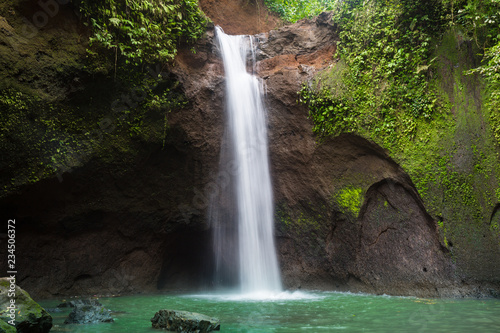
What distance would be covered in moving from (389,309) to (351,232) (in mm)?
2978

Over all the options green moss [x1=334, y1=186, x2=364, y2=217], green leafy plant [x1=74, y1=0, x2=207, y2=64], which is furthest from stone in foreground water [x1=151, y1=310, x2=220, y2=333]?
green leafy plant [x1=74, y1=0, x2=207, y2=64]

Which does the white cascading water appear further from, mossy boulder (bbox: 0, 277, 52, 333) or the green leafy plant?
mossy boulder (bbox: 0, 277, 52, 333)

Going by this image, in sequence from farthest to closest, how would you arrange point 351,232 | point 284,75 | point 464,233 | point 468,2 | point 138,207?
1. point 284,75
2. point 138,207
3. point 351,232
4. point 468,2
5. point 464,233

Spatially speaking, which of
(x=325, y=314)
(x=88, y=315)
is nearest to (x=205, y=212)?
(x=88, y=315)

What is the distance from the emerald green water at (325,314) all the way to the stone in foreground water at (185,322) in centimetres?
17

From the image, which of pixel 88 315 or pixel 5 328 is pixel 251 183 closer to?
pixel 88 315

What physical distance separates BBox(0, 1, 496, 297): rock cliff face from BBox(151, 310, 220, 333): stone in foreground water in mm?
4811

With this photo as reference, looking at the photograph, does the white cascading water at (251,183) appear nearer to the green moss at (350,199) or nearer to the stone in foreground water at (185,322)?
the green moss at (350,199)

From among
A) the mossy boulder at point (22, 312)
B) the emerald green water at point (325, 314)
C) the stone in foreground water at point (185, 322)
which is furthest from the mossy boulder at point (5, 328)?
the stone in foreground water at point (185, 322)

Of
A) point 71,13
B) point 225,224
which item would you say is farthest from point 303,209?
point 71,13

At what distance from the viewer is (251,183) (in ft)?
32.1

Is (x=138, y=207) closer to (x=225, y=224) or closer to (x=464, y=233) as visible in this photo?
(x=225, y=224)

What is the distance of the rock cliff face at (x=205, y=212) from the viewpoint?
8031 mm

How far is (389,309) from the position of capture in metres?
5.75
